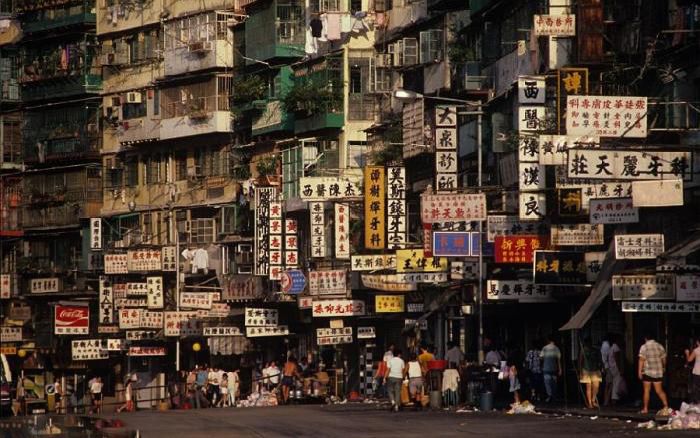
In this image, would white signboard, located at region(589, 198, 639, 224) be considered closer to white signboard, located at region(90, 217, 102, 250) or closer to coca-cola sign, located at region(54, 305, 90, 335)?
coca-cola sign, located at region(54, 305, 90, 335)

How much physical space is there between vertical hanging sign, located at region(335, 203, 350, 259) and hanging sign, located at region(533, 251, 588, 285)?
69.6 ft

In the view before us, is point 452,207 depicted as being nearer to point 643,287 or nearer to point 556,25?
Answer: point 556,25

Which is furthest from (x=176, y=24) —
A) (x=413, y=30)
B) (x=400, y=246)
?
(x=400, y=246)

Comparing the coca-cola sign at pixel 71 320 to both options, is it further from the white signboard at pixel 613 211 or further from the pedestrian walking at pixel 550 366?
the white signboard at pixel 613 211

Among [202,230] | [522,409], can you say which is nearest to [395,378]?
[522,409]

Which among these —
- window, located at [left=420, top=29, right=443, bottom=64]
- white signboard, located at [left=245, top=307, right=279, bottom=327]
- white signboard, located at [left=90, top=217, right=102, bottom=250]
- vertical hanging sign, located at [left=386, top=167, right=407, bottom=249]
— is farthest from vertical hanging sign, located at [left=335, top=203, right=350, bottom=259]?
white signboard, located at [left=90, top=217, right=102, bottom=250]

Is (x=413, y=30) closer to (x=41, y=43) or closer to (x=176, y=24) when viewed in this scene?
(x=176, y=24)

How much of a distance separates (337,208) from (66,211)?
34.7 meters

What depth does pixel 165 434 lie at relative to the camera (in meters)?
41.5

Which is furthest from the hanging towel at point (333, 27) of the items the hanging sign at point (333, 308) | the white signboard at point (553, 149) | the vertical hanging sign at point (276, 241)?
the white signboard at point (553, 149)

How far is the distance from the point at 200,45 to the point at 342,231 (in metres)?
24.3

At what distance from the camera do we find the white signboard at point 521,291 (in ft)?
174

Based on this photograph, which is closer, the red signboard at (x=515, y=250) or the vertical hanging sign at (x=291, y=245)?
the red signboard at (x=515, y=250)

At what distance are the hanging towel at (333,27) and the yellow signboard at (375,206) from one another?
17.1m
